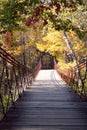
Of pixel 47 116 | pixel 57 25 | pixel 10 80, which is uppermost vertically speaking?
pixel 57 25

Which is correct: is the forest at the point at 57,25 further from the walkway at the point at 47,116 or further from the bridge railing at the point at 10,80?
the walkway at the point at 47,116

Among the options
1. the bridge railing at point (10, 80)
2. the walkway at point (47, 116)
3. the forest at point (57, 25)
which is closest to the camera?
the walkway at point (47, 116)

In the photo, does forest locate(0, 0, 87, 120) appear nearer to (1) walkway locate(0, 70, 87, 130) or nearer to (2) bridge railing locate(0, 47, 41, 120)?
(2) bridge railing locate(0, 47, 41, 120)

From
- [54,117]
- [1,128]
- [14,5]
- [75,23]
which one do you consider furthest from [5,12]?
[75,23]

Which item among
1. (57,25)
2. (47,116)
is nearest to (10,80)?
(57,25)

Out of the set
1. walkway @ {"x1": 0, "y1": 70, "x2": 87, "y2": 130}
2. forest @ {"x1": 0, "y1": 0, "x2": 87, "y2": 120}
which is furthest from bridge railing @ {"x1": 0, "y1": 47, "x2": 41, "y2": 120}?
forest @ {"x1": 0, "y1": 0, "x2": 87, "y2": 120}

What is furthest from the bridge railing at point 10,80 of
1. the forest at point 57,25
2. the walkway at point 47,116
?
the forest at point 57,25

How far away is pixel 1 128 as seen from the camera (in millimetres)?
8453

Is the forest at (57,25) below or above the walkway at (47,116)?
above

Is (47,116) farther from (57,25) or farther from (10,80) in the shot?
(57,25)

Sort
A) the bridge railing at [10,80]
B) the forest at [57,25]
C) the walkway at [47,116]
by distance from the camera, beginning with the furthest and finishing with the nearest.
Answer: the forest at [57,25] < the bridge railing at [10,80] < the walkway at [47,116]

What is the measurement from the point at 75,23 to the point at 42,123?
1253cm

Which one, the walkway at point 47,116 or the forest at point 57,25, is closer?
the walkway at point 47,116

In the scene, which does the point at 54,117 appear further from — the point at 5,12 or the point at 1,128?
the point at 5,12
